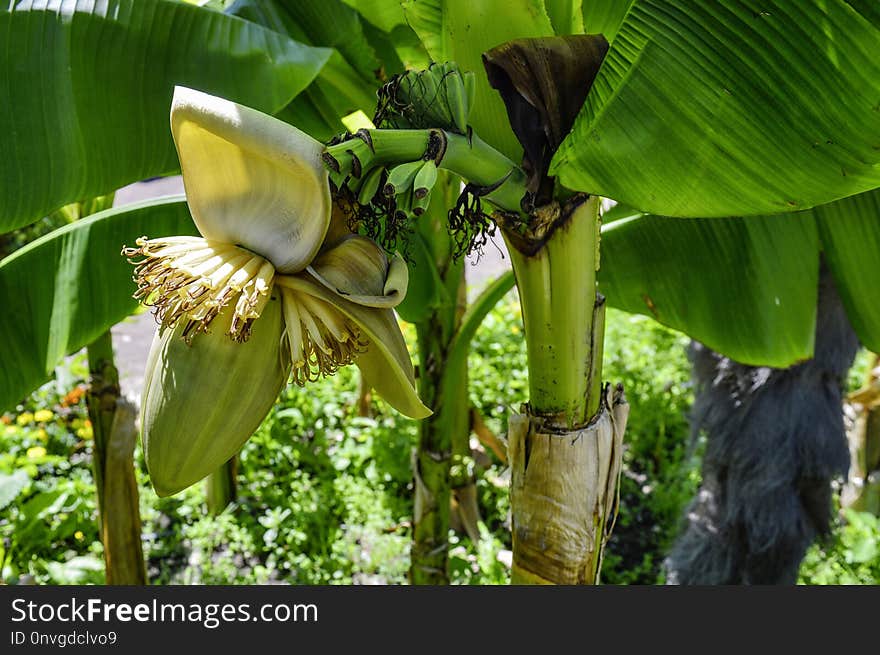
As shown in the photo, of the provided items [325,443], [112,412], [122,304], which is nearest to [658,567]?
[325,443]

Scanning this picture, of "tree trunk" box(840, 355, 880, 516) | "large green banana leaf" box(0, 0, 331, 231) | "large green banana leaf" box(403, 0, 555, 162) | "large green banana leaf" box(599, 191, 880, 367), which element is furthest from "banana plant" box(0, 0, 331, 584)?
"tree trunk" box(840, 355, 880, 516)

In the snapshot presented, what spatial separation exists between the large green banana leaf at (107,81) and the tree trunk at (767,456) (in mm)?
1086

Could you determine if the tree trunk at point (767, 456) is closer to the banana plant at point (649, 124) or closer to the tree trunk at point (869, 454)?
the tree trunk at point (869, 454)

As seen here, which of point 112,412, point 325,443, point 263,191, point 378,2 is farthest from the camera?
point 325,443

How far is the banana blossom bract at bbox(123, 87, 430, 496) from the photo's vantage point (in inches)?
16.9

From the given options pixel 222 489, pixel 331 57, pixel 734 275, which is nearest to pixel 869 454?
pixel 734 275

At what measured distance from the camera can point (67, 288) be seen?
3.45ft

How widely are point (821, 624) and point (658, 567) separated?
148 cm

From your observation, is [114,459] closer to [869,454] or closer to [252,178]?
[252,178]

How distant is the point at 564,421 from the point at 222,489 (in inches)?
67.8

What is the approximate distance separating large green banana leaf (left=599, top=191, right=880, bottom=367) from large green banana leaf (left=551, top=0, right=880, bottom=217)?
1.66ft

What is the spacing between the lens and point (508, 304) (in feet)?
10.8

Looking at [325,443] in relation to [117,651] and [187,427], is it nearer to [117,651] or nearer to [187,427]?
[117,651]

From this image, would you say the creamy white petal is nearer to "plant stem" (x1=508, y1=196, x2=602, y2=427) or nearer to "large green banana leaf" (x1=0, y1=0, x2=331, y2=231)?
"plant stem" (x1=508, y1=196, x2=602, y2=427)
